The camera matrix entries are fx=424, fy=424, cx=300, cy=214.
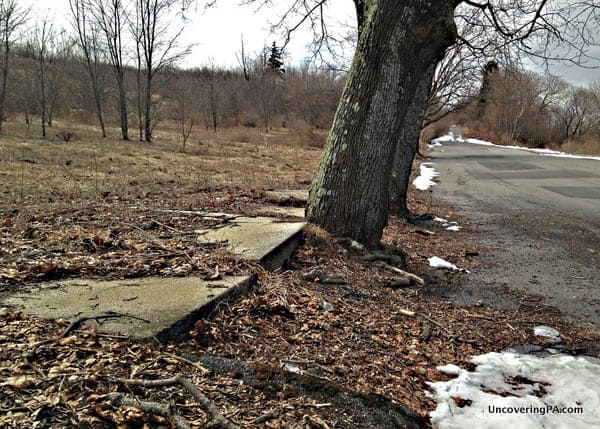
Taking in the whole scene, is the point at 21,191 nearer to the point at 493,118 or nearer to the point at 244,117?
the point at 244,117

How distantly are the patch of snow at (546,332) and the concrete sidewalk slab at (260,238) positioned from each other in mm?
2100

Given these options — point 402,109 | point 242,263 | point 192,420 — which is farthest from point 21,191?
point 192,420

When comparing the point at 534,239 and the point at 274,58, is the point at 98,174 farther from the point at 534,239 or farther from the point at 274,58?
the point at 534,239

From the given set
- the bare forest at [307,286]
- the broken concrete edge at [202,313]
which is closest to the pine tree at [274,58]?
the bare forest at [307,286]

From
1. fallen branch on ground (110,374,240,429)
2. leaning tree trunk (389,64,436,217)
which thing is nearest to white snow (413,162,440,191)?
leaning tree trunk (389,64,436,217)

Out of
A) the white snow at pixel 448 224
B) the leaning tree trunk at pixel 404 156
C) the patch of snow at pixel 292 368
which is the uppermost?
the leaning tree trunk at pixel 404 156

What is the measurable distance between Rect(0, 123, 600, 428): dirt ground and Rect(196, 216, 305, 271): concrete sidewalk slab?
15cm

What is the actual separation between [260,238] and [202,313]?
1539mm

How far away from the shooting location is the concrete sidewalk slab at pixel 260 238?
351 cm

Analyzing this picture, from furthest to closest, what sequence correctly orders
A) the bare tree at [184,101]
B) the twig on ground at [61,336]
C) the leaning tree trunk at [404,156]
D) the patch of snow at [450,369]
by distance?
the bare tree at [184,101]
the leaning tree trunk at [404,156]
the patch of snow at [450,369]
the twig on ground at [61,336]

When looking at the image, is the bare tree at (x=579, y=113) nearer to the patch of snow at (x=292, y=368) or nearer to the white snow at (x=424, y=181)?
the white snow at (x=424, y=181)

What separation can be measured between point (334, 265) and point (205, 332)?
69.2 inches

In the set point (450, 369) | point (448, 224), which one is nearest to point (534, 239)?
point (448, 224)

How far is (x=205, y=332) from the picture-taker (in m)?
2.36
